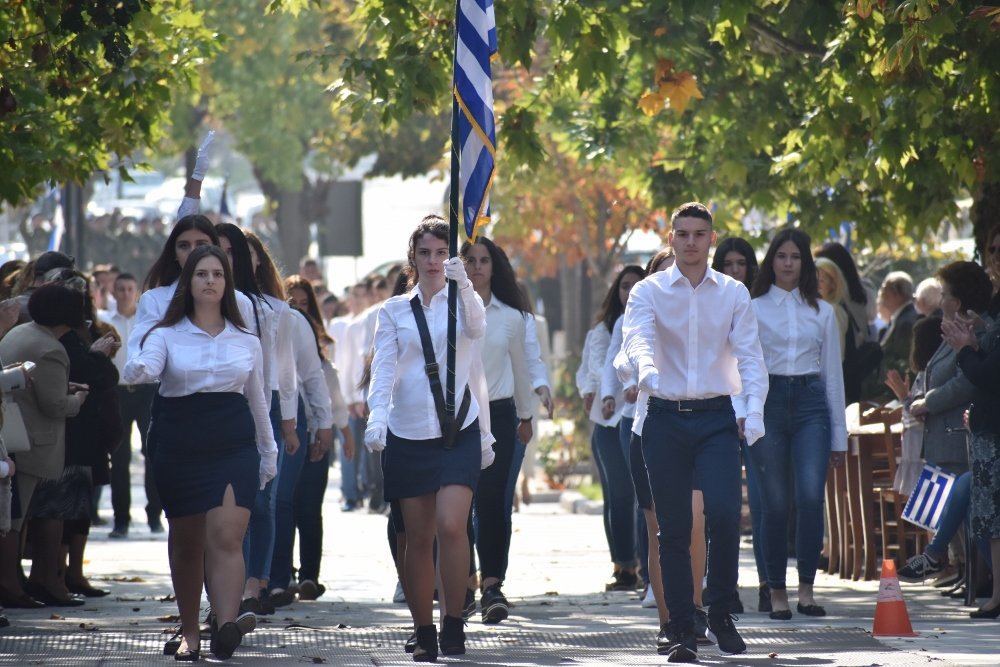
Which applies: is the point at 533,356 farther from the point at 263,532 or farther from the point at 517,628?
the point at 263,532

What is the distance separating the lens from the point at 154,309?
925cm

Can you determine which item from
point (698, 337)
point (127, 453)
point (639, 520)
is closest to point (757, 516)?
point (639, 520)

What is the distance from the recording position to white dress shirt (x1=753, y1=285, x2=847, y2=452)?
36.1ft

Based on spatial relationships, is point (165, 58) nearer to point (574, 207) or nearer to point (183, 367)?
point (183, 367)

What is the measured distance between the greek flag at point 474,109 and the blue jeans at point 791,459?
84.7 inches

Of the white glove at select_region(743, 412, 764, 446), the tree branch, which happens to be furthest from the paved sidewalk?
the tree branch

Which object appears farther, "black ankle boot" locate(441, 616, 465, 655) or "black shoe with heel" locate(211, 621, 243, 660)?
"black ankle boot" locate(441, 616, 465, 655)

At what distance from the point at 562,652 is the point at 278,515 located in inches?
117

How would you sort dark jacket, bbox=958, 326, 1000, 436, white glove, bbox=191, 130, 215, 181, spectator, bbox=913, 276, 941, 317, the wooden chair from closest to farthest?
1. white glove, bbox=191, 130, 215, 181
2. dark jacket, bbox=958, 326, 1000, 436
3. the wooden chair
4. spectator, bbox=913, 276, 941, 317

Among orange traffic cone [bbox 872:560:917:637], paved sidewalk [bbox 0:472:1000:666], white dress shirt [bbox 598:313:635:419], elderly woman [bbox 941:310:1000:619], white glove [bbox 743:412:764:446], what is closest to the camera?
white glove [bbox 743:412:764:446]

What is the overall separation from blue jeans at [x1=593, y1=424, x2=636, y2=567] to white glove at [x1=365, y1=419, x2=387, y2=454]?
4.01 meters

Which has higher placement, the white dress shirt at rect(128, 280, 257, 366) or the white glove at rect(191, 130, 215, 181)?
the white glove at rect(191, 130, 215, 181)

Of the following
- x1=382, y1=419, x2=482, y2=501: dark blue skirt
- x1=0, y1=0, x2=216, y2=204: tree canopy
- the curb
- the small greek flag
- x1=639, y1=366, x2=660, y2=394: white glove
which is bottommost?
the curb

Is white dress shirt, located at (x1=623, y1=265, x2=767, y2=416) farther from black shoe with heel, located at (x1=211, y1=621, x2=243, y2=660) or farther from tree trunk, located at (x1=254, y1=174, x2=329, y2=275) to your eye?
tree trunk, located at (x1=254, y1=174, x2=329, y2=275)
